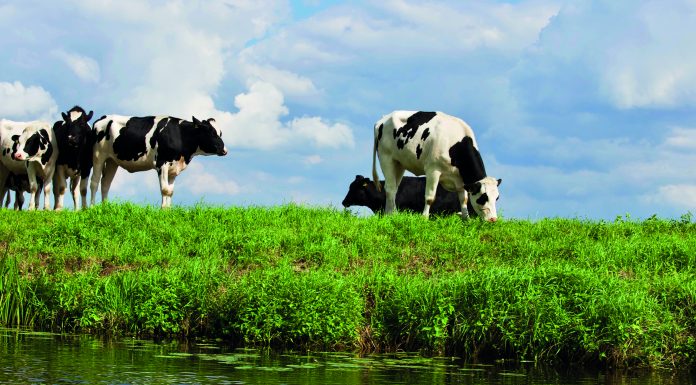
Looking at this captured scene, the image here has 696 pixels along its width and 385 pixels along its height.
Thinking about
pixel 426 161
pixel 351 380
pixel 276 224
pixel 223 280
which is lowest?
pixel 351 380

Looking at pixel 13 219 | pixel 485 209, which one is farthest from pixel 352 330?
pixel 13 219

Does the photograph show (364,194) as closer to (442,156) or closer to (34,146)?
(442,156)

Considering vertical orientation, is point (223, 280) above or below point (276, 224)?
below

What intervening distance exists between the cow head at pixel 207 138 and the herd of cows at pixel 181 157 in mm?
29

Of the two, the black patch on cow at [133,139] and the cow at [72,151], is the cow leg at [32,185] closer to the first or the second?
the cow at [72,151]

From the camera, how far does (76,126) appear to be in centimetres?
2639

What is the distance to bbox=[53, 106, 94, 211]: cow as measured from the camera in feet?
86.4

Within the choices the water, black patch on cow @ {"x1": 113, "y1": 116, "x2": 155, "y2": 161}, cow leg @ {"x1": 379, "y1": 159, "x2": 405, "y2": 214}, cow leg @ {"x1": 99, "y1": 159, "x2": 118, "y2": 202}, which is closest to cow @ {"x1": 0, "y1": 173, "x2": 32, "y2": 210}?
cow leg @ {"x1": 99, "y1": 159, "x2": 118, "y2": 202}

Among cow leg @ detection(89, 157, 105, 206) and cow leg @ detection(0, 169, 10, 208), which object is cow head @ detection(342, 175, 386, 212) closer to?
cow leg @ detection(89, 157, 105, 206)

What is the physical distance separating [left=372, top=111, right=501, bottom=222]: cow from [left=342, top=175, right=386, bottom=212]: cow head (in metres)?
4.58

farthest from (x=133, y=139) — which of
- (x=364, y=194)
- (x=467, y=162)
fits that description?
(x=467, y=162)

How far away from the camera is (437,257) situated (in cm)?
1658

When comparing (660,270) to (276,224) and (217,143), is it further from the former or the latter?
(217,143)

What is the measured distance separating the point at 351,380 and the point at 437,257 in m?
7.38
